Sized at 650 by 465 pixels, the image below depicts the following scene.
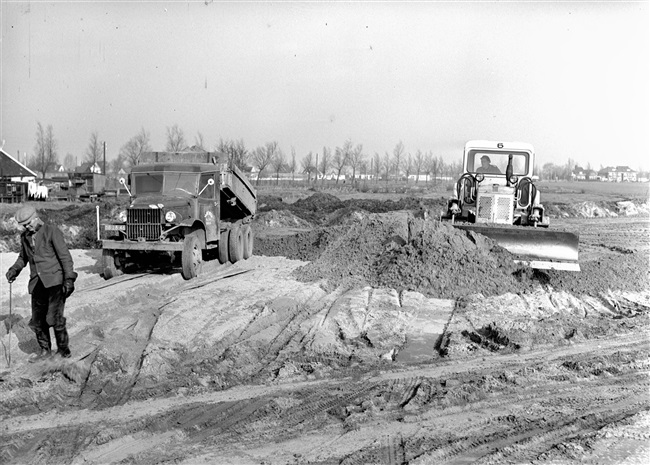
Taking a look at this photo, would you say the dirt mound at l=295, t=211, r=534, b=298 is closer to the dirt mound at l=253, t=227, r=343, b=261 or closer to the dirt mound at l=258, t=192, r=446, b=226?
the dirt mound at l=253, t=227, r=343, b=261

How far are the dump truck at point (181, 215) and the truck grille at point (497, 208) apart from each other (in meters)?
5.50

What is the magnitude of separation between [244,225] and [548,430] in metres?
11.2

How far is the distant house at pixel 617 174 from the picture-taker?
115275mm

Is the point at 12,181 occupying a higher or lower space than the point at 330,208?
higher

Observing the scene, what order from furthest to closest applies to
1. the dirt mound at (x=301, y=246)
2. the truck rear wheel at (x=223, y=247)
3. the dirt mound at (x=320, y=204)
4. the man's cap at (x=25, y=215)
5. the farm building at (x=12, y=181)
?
the farm building at (x=12, y=181) < the dirt mound at (x=320, y=204) < the dirt mound at (x=301, y=246) < the truck rear wheel at (x=223, y=247) < the man's cap at (x=25, y=215)

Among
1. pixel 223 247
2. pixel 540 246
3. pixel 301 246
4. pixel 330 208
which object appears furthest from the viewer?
pixel 330 208

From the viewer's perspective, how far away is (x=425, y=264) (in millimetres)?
11164

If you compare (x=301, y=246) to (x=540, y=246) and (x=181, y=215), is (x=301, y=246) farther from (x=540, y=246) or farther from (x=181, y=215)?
(x=540, y=246)

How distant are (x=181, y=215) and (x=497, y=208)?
6.40 meters

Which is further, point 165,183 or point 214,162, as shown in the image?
point 214,162

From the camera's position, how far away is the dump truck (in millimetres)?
12094

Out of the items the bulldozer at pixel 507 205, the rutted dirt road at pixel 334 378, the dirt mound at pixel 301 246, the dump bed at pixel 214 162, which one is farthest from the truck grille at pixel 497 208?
the dump bed at pixel 214 162

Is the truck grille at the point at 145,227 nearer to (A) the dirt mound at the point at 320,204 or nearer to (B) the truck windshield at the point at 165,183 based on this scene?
(B) the truck windshield at the point at 165,183

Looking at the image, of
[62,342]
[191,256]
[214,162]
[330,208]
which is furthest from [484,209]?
[330,208]
